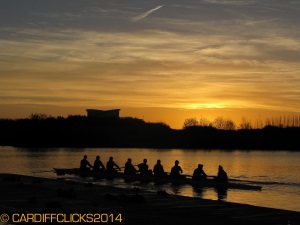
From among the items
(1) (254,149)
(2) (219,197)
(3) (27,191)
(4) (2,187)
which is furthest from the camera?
(1) (254,149)

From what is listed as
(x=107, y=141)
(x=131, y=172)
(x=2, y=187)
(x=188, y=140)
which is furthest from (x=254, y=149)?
(x=2, y=187)

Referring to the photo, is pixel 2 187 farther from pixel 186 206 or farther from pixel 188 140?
pixel 188 140

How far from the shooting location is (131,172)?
46938mm

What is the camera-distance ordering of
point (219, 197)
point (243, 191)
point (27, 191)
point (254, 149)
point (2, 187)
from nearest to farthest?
1. point (27, 191)
2. point (2, 187)
3. point (219, 197)
4. point (243, 191)
5. point (254, 149)

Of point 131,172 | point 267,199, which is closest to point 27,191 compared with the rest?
point 267,199

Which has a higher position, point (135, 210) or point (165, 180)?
point (135, 210)

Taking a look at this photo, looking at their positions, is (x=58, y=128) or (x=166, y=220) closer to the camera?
(x=166, y=220)

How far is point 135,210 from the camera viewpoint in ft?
70.7

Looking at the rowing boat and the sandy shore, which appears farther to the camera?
the rowing boat

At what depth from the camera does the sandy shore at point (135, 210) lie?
19.4 m

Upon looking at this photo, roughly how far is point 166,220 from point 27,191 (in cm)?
1201

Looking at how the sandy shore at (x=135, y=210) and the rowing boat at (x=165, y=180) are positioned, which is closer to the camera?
the sandy shore at (x=135, y=210)

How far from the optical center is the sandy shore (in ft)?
63.7

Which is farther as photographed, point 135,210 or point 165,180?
point 165,180
